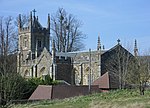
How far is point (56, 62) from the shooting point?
5456 cm

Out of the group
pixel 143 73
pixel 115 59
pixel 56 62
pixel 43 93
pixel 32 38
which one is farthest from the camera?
pixel 32 38

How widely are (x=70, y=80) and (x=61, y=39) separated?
13.7 m

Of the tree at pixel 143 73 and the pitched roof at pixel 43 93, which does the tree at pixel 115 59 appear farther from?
the pitched roof at pixel 43 93

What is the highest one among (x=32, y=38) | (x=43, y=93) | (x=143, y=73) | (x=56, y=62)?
(x=32, y=38)

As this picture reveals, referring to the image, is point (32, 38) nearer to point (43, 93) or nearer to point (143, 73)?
point (43, 93)

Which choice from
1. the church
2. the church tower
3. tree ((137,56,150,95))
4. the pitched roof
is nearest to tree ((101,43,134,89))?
the church

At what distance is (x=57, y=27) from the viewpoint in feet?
229

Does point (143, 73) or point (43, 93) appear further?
point (43, 93)

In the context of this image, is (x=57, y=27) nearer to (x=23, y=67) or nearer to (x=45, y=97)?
(x=23, y=67)

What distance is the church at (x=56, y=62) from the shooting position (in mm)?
52562

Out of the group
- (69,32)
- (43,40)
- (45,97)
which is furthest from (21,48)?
(45,97)

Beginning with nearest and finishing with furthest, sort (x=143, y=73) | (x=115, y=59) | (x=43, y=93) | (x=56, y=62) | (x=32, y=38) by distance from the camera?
(x=143, y=73), (x=43, y=93), (x=115, y=59), (x=56, y=62), (x=32, y=38)

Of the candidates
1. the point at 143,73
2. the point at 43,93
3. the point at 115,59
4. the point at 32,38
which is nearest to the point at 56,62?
the point at 115,59

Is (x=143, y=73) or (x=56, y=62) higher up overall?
(x=56, y=62)
